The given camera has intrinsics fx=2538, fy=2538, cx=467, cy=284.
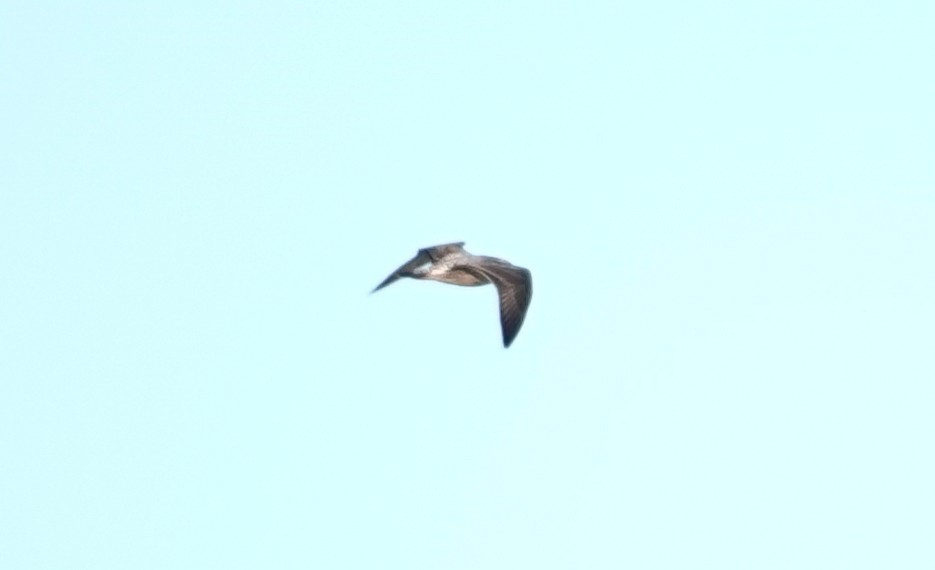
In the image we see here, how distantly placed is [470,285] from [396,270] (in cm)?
209

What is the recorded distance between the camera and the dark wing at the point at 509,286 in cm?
4872

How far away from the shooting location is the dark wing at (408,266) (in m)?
48.1

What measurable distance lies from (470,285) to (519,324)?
7.30 ft

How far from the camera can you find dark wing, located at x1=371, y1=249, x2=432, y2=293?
48062mm

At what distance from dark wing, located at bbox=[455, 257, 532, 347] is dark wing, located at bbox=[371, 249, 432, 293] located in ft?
2.73

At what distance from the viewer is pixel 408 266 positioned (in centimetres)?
4906

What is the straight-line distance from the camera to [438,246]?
5019cm

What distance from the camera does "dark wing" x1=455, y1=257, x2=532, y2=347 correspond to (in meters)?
48.7

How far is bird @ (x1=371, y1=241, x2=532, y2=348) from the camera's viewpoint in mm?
48750

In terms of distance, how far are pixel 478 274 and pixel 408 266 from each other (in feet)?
5.44

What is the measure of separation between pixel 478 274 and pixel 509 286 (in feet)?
3.17

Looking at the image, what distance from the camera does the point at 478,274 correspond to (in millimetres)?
50000

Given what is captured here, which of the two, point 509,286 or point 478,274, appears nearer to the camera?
point 509,286

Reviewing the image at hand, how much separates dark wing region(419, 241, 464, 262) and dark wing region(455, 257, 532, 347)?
408mm
